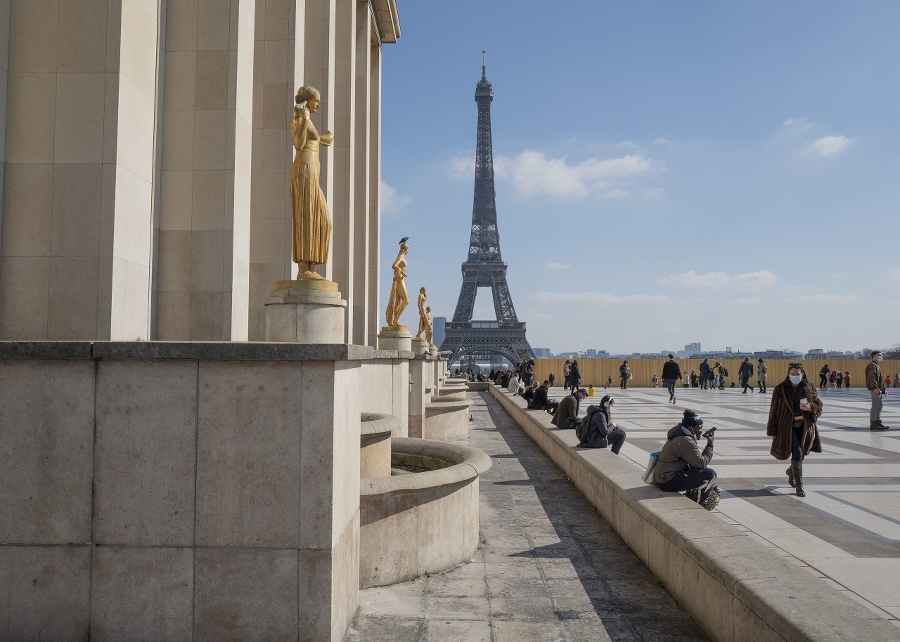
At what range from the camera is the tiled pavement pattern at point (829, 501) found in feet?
19.6

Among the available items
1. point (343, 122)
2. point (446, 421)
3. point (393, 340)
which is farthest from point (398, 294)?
point (343, 122)

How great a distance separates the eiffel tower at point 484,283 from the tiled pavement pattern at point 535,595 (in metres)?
76.7

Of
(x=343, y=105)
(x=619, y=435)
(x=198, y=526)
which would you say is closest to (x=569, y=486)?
(x=619, y=435)

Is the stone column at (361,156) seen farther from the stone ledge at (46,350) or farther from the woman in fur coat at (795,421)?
the stone ledge at (46,350)

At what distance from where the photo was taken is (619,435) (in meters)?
11.6

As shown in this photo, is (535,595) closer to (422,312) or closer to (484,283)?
(422,312)

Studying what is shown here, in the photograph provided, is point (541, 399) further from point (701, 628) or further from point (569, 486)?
point (701, 628)

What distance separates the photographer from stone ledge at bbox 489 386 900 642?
3934mm

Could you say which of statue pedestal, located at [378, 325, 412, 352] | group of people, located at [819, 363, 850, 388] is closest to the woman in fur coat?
statue pedestal, located at [378, 325, 412, 352]

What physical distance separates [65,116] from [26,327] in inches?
74.6

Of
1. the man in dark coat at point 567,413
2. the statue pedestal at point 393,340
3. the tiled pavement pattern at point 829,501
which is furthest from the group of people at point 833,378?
the man in dark coat at point 567,413

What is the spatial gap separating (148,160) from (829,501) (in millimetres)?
9095

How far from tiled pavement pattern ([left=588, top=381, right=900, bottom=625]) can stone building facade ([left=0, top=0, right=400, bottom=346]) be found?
662 cm

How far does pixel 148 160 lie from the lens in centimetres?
664
